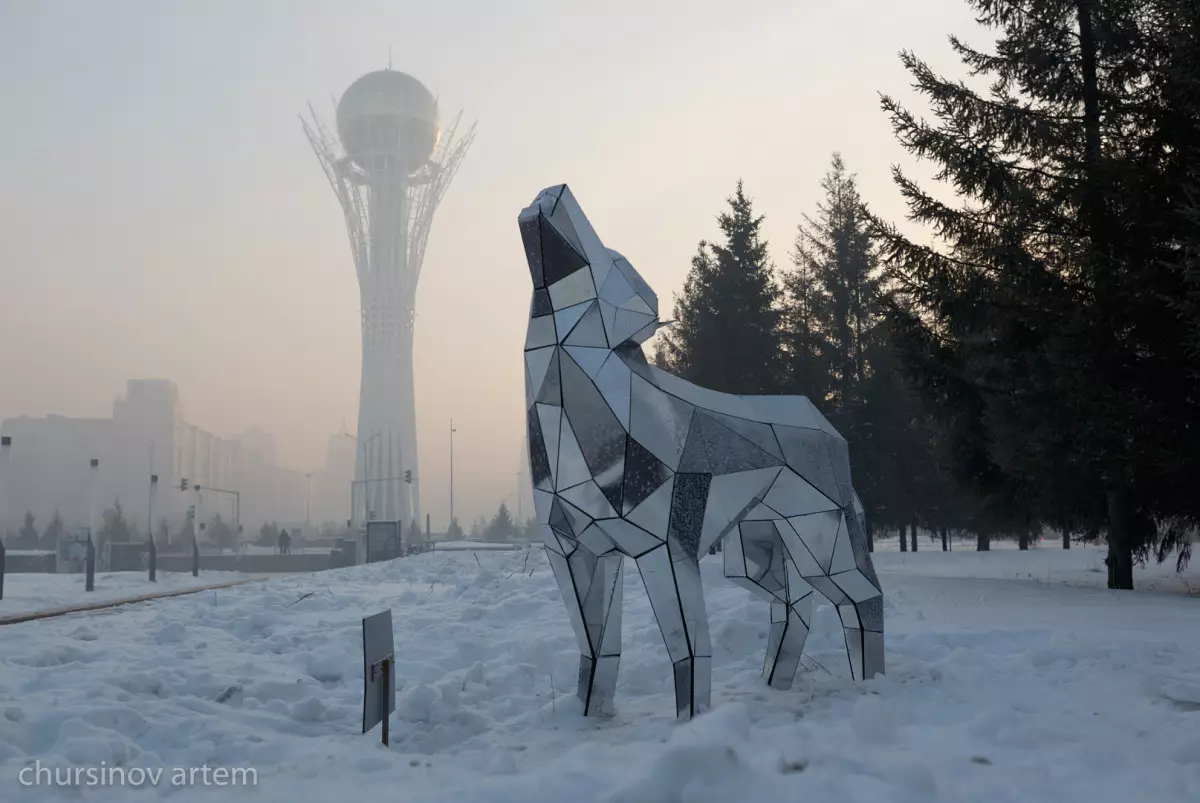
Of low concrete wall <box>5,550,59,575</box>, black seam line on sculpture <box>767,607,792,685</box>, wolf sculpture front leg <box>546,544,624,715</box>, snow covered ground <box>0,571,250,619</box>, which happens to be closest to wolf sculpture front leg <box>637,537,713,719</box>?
wolf sculpture front leg <box>546,544,624,715</box>

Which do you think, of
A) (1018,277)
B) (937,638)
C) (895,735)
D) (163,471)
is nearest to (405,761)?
(895,735)

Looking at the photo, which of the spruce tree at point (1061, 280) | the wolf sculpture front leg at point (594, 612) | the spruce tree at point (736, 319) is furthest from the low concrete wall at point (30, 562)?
the wolf sculpture front leg at point (594, 612)

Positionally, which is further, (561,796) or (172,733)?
(172,733)

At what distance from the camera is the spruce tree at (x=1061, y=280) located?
9.13 metres

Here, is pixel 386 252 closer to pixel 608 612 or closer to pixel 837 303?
pixel 837 303

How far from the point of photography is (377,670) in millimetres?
3988

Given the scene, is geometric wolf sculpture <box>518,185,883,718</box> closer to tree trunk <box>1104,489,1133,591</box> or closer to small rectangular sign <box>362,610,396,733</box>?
small rectangular sign <box>362,610,396,733</box>

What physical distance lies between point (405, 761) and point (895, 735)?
2248 millimetres

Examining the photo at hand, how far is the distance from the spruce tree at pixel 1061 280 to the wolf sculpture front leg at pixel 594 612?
6772 millimetres

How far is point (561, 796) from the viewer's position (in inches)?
123

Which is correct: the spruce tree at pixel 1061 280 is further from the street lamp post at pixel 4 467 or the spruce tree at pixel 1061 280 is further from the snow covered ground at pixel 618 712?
the street lamp post at pixel 4 467

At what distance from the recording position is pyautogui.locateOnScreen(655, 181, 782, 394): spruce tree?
69.4ft

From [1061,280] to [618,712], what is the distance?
27.4ft

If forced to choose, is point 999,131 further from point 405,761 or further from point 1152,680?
point 405,761
